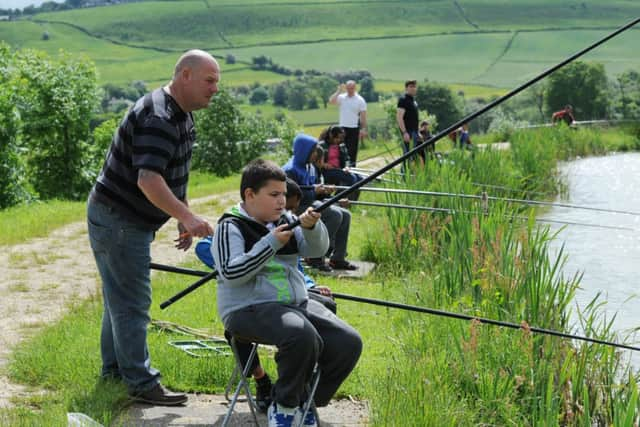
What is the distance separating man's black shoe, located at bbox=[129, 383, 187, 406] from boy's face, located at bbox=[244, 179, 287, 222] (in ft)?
3.50

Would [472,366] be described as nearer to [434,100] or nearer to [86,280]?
[86,280]

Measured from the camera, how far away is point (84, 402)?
4.58 metres

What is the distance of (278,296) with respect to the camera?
13.4 ft

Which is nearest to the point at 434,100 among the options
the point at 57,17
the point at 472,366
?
the point at 472,366

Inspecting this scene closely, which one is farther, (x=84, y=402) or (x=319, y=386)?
(x=84, y=402)

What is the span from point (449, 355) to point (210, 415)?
1116mm

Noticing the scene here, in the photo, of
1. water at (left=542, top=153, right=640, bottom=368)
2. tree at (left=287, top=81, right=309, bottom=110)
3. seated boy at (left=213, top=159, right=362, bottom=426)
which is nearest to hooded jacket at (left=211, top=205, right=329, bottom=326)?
seated boy at (left=213, top=159, right=362, bottom=426)

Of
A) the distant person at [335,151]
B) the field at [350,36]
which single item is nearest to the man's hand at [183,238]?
the distant person at [335,151]

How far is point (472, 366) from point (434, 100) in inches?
1547

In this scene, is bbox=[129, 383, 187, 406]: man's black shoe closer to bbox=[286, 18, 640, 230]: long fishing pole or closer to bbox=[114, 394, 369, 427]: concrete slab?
bbox=[114, 394, 369, 427]: concrete slab

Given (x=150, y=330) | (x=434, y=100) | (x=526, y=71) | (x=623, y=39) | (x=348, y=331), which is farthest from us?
(x=623, y=39)

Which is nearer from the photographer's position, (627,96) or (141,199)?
(141,199)

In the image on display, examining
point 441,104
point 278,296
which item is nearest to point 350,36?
point 441,104

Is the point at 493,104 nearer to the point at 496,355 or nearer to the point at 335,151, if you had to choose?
the point at 496,355
